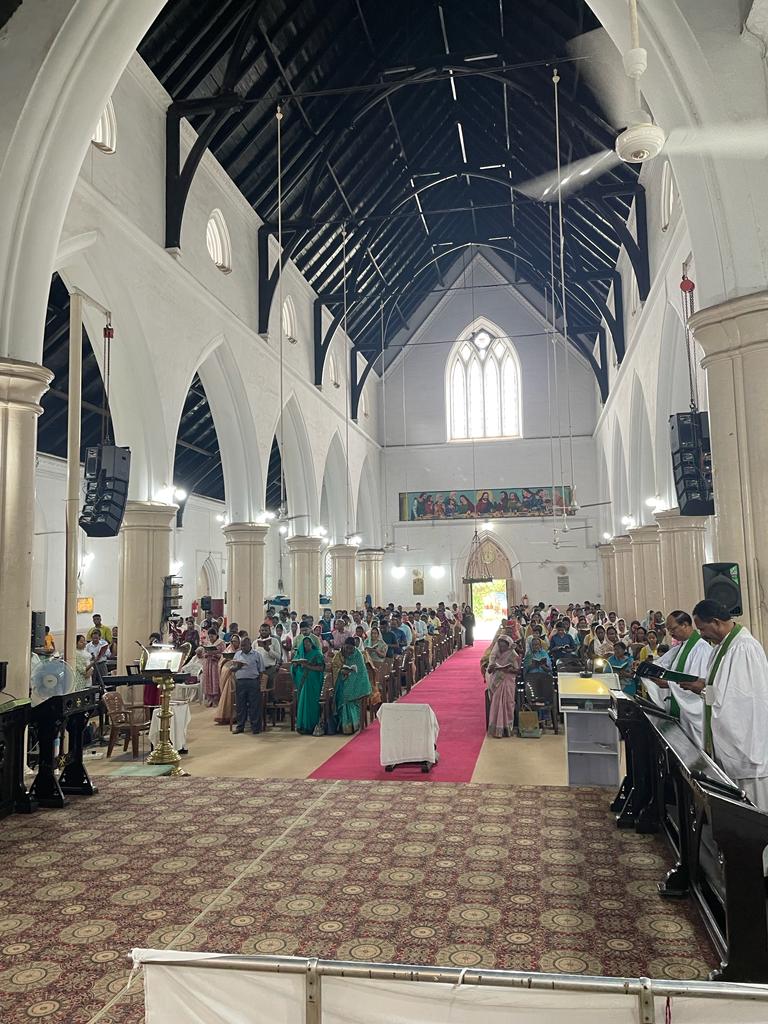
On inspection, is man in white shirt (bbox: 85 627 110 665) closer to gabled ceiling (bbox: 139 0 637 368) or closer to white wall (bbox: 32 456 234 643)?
white wall (bbox: 32 456 234 643)

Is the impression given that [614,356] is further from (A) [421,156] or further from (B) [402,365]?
(B) [402,365]

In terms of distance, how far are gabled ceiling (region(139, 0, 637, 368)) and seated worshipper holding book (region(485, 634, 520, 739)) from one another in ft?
27.3

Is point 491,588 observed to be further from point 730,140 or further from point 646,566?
point 730,140

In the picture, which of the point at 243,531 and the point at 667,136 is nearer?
the point at 667,136

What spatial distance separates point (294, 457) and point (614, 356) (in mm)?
8728

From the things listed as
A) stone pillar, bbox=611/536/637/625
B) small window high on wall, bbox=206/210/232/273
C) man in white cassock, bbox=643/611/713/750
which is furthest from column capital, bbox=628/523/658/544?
man in white cassock, bbox=643/611/713/750

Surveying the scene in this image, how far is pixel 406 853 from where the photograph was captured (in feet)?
15.4

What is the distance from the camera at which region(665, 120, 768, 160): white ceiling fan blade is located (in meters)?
5.80

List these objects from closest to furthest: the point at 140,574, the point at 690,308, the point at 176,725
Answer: the point at 176,725
the point at 690,308
the point at 140,574

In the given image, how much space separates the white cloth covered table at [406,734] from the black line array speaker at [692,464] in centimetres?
387

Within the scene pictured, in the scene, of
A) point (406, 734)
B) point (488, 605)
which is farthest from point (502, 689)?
point (488, 605)

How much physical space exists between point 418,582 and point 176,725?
1859 cm

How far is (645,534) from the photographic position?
1689 centimetres

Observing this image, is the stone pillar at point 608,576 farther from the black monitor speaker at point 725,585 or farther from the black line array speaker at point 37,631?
the black monitor speaker at point 725,585
